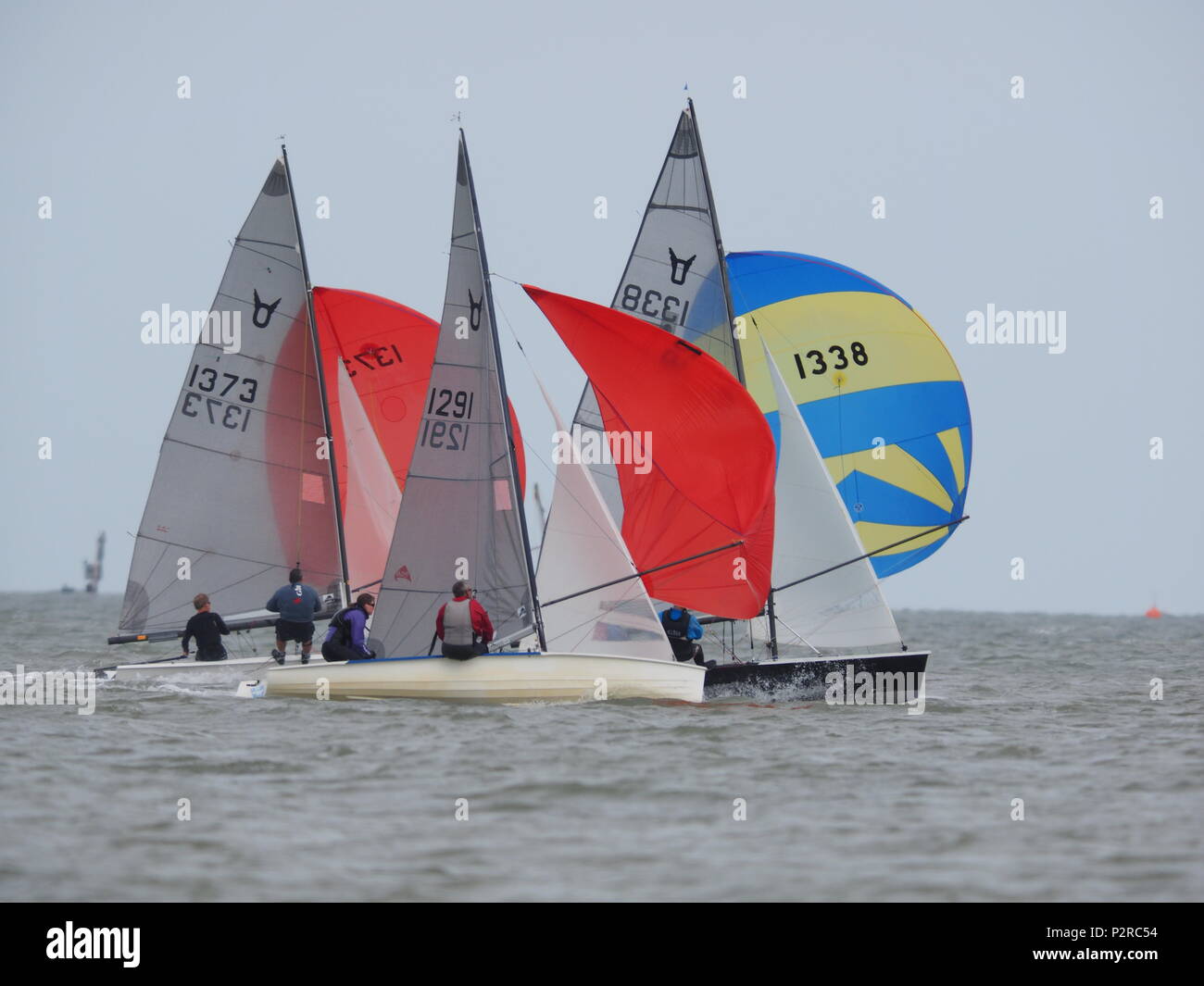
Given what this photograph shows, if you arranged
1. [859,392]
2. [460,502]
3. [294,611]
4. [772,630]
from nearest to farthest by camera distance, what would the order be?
[460,502], [772,630], [294,611], [859,392]

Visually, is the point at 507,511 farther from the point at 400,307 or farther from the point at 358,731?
the point at 400,307

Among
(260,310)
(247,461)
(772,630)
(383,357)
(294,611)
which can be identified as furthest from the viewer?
(383,357)

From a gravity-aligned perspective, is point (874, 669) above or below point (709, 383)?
below

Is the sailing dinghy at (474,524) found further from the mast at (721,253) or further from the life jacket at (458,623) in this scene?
the mast at (721,253)

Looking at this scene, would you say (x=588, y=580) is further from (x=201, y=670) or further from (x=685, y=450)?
(x=201, y=670)

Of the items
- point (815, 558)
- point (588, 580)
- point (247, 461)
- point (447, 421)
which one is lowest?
point (588, 580)

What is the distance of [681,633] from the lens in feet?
62.6

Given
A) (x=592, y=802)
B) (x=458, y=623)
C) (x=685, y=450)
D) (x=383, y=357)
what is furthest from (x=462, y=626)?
(x=383, y=357)

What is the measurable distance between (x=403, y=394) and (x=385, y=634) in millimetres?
5862

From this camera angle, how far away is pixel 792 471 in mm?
19781

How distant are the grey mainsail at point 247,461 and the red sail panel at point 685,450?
4.22 m

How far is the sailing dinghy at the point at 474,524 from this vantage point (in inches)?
699

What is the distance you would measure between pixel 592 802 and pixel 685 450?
303 inches
